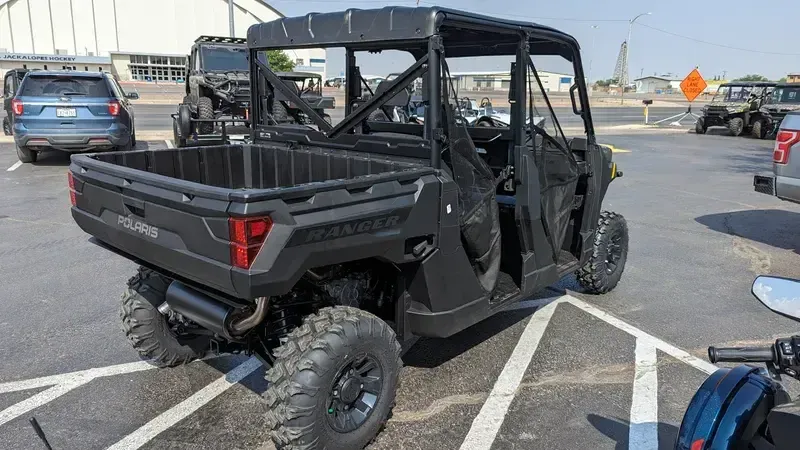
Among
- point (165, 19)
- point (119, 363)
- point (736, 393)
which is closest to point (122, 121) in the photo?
point (119, 363)

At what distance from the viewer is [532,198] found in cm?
402

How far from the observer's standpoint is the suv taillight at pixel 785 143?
22.7 ft

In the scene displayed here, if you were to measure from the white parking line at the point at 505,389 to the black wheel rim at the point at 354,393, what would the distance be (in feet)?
1.83

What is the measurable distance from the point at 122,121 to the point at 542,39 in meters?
9.54

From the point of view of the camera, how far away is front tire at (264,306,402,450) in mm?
2842

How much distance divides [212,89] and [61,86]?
3.04m

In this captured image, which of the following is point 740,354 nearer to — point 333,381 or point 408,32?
point 333,381

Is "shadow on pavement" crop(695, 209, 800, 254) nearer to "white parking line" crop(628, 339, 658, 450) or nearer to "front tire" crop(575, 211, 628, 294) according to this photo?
"front tire" crop(575, 211, 628, 294)

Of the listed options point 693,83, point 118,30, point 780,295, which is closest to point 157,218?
point 780,295

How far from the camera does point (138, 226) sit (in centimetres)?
307

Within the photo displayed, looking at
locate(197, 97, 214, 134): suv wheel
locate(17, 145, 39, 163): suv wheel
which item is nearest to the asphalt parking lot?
locate(17, 145, 39, 163): suv wheel

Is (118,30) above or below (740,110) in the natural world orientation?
above

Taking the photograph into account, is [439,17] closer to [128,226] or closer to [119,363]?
[128,226]

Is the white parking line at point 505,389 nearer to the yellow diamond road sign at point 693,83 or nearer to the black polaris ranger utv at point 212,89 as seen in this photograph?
the black polaris ranger utv at point 212,89
